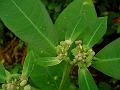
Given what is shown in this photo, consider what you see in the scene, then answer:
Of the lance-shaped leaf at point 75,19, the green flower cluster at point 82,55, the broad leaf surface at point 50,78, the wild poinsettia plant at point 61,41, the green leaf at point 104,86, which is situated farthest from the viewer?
the green leaf at point 104,86

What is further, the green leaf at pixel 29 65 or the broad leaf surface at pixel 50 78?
the broad leaf surface at pixel 50 78

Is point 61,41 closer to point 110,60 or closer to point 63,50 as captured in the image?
point 63,50

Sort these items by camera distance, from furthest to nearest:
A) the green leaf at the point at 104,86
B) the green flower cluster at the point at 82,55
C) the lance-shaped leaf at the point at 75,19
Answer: the green leaf at the point at 104,86, the lance-shaped leaf at the point at 75,19, the green flower cluster at the point at 82,55

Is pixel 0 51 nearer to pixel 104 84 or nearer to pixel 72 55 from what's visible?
pixel 104 84

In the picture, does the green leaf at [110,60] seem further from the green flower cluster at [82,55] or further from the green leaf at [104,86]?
the green leaf at [104,86]

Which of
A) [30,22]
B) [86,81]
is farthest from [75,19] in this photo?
[86,81]

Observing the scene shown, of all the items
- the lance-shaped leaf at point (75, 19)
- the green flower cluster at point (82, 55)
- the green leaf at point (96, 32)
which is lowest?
the green flower cluster at point (82, 55)

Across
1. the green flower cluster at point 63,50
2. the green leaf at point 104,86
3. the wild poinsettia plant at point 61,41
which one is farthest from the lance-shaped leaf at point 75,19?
the green leaf at point 104,86
